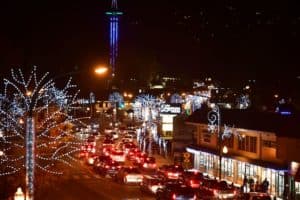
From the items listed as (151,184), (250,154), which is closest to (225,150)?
(250,154)

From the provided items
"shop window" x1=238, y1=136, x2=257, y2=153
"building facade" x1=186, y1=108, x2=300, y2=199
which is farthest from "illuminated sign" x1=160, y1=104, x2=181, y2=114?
"shop window" x1=238, y1=136, x2=257, y2=153

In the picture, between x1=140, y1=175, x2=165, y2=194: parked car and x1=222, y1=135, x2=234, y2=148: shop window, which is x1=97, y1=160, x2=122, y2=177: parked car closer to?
x1=140, y1=175, x2=165, y2=194: parked car

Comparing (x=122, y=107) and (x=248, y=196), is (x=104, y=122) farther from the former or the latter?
(x=248, y=196)

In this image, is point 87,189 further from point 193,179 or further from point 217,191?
point 217,191

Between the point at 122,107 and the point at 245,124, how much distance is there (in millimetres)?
89010

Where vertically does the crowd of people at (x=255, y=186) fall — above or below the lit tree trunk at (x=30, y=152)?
below

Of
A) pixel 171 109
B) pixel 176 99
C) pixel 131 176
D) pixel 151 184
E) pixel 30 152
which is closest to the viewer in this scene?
pixel 30 152

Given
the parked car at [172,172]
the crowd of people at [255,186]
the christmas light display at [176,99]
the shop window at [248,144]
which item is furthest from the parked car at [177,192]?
the christmas light display at [176,99]

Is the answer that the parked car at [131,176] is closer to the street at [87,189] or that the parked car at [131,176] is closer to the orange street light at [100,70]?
the street at [87,189]

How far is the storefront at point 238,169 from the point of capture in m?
42.5

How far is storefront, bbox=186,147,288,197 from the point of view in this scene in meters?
42.5

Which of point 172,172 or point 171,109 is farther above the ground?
point 171,109

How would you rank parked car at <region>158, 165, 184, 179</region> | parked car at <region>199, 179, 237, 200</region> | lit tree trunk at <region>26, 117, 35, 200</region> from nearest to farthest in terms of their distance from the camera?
1. lit tree trunk at <region>26, 117, 35, 200</region>
2. parked car at <region>199, 179, 237, 200</region>
3. parked car at <region>158, 165, 184, 179</region>

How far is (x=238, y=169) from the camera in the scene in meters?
49.8
